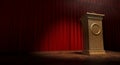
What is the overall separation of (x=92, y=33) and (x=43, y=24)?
6.77 feet

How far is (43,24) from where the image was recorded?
17.2 ft

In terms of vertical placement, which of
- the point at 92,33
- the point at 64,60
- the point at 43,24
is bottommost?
the point at 64,60

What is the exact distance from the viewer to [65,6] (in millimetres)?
5656

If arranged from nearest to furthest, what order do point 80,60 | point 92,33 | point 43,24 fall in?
point 80,60 < point 92,33 < point 43,24

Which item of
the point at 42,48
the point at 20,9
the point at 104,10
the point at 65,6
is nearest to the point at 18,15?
the point at 20,9

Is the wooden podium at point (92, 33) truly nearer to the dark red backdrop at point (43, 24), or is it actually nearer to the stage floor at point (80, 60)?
the stage floor at point (80, 60)

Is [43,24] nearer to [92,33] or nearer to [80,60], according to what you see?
[92,33]

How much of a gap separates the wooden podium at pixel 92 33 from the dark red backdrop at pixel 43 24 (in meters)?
1.87

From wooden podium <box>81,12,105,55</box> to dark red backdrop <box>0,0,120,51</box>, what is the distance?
6.13 ft

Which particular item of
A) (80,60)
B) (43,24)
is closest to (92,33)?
(80,60)

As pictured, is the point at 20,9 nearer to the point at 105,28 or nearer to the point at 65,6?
the point at 65,6

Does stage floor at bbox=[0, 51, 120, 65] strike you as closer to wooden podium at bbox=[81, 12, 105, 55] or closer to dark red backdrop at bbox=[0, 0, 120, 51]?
wooden podium at bbox=[81, 12, 105, 55]

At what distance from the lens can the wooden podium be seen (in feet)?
11.6

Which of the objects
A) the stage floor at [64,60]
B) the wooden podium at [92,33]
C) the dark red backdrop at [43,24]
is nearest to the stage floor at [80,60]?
the stage floor at [64,60]
